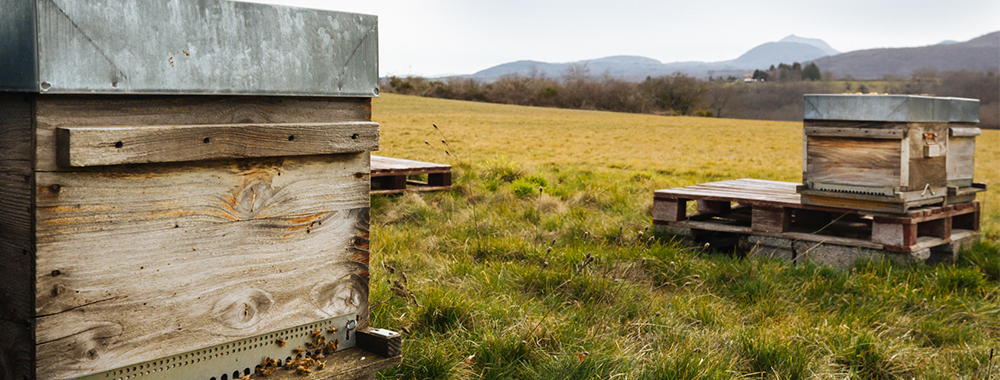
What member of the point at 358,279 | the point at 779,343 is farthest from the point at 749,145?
the point at 358,279

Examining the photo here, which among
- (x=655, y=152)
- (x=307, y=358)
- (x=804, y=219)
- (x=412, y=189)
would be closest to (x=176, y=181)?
(x=307, y=358)

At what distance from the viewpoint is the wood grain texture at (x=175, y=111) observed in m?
1.57

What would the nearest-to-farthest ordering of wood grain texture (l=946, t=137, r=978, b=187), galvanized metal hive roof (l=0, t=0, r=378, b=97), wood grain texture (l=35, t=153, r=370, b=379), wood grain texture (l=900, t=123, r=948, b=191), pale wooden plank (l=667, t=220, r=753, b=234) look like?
galvanized metal hive roof (l=0, t=0, r=378, b=97), wood grain texture (l=35, t=153, r=370, b=379), wood grain texture (l=900, t=123, r=948, b=191), wood grain texture (l=946, t=137, r=978, b=187), pale wooden plank (l=667, t=220, r=753, b=234)

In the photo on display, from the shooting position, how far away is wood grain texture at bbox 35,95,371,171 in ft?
5.16

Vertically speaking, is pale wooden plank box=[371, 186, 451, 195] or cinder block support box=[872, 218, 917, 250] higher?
pale wooden plank box=[371, 186, 451, 195]

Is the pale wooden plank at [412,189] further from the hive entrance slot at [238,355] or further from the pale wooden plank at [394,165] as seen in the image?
the hive entrance slot at [238,355]

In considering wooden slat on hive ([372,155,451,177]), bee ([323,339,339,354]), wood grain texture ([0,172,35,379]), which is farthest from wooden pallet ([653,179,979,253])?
wood grain texture ([0,172,35,379])

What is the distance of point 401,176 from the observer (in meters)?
7.55

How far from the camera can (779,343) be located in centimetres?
330

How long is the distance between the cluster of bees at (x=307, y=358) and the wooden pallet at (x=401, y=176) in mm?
4891

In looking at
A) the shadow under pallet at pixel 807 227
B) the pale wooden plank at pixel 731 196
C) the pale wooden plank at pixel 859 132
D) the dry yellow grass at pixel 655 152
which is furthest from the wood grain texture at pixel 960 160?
the dry yellow grass at pixel 655 152

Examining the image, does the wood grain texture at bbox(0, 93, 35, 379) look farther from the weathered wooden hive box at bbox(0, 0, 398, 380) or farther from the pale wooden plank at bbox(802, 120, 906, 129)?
the pale wooden plank at bbox(802, 120, 906, 129)

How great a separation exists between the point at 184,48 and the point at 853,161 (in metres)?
4.82

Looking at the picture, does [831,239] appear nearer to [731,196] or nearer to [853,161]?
[853,161]
